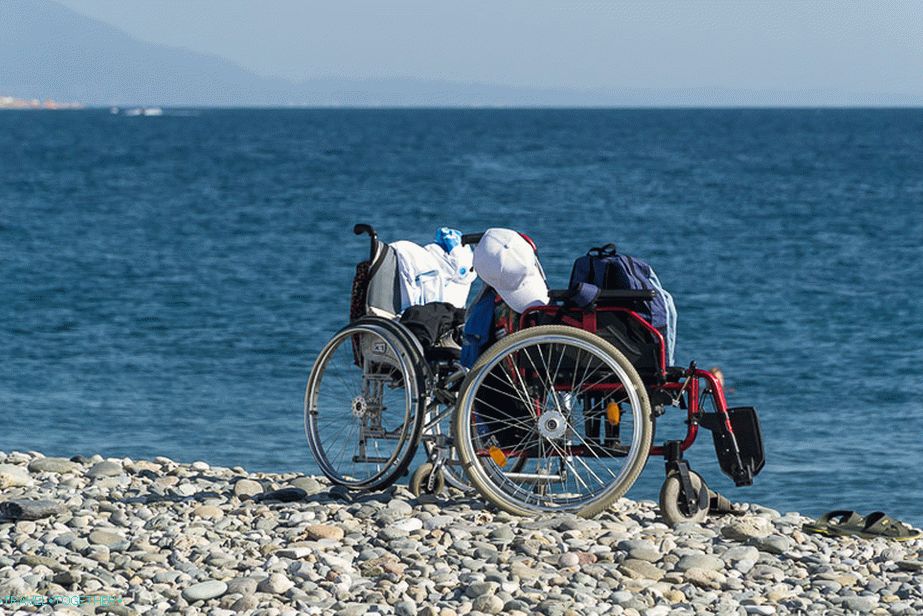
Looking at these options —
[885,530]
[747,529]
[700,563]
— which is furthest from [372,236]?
[885,530]

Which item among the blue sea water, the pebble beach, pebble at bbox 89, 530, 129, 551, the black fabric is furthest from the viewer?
the blue sea water

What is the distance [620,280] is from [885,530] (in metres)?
1.61

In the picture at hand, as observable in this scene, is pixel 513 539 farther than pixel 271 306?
No

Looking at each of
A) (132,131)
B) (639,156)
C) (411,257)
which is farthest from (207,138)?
(411,257)

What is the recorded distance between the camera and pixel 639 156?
71.9 m

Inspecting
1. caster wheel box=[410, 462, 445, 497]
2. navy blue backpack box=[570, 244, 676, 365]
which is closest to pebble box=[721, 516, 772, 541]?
navy blue backpack box=[570, 244, 676, 365]

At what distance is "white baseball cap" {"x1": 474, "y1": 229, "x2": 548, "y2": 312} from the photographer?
662 cm

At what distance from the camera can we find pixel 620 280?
6621 millimetres

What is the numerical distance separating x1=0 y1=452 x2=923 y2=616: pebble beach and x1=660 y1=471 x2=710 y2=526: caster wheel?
0.20ft

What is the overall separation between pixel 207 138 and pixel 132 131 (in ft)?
66.1

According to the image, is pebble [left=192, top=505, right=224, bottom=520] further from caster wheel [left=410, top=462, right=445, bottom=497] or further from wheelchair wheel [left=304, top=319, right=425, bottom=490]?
caster wheel [left=410, top=462, right=445, bottom=497]

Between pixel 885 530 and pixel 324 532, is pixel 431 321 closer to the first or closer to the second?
pixel 324 532

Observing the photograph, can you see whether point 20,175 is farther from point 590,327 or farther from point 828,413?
point 590,327

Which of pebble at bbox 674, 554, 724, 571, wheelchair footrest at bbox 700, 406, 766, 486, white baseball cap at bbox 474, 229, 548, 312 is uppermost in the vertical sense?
white baseball cap at bbox 474, 229, 548, 312
